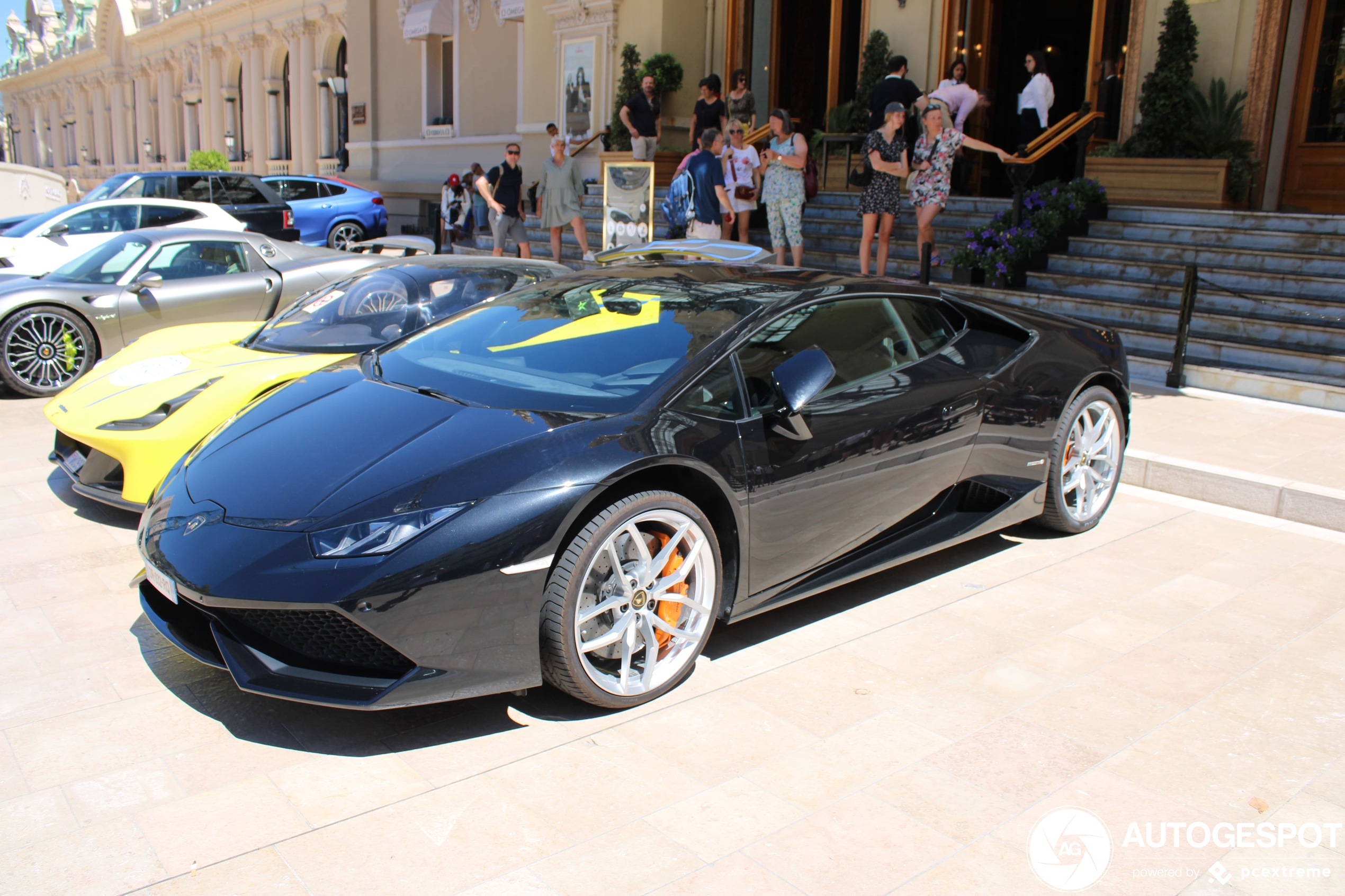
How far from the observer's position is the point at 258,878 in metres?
2.37

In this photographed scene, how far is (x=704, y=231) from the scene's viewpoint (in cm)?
1075

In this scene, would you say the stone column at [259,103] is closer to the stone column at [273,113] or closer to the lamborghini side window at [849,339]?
the stone column at [273,113]

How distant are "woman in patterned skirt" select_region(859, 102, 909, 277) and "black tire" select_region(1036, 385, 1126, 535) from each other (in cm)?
471

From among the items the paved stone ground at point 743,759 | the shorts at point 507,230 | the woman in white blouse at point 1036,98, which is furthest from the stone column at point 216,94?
the paved stone ground at point 743,759

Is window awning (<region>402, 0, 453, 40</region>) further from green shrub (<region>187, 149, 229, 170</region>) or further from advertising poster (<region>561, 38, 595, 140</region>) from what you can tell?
green shrub (<region>187, 149, 229, 170</region>)

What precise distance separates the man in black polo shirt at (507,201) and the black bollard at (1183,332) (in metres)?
8.59

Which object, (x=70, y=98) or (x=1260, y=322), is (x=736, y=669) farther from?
(x=70, y=98)

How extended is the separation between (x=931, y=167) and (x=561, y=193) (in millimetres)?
5315

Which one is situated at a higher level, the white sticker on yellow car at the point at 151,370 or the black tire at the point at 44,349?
the white sticker on yellow car at the point at 151,370

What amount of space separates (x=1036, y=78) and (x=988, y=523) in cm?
966

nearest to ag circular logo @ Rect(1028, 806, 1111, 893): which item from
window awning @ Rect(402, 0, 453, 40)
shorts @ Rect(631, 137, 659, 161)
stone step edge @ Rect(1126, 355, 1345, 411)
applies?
stone step edge @ Rect(1126, 355, 1345, 411)

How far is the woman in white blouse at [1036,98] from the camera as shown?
40.2 ft

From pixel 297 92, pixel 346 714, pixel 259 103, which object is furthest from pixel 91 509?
pixel 259 103

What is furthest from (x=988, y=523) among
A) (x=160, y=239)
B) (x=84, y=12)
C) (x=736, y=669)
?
(x=84, y=12)
